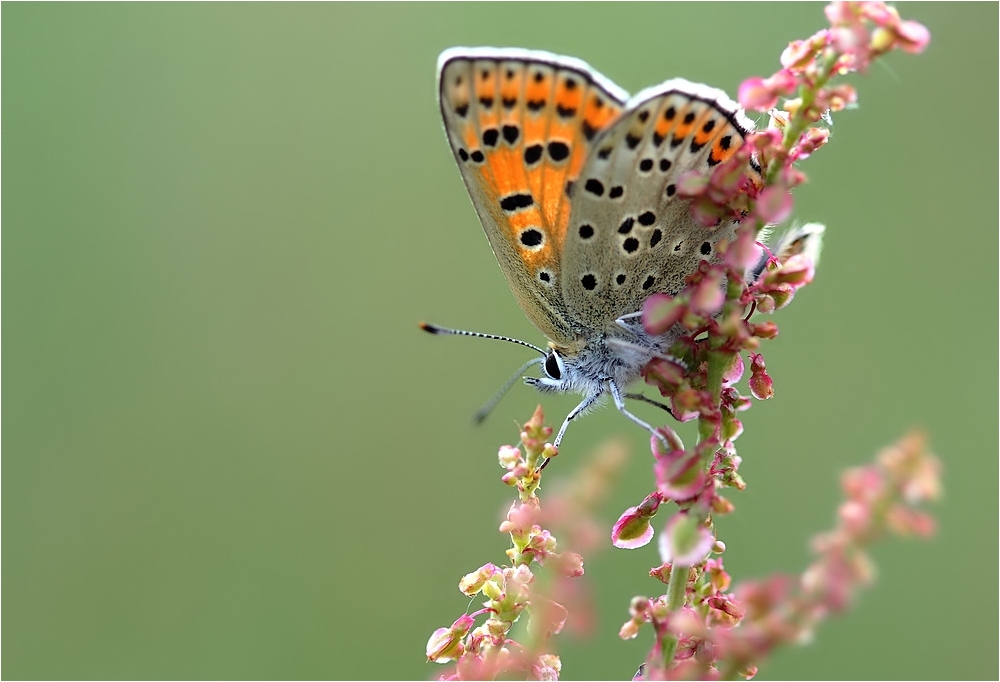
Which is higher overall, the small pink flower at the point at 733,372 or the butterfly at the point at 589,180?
the butterfly at the point at 589,180

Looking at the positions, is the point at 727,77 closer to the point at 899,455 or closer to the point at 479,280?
the point at 479,280

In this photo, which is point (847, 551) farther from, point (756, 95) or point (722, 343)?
point (756, 95)

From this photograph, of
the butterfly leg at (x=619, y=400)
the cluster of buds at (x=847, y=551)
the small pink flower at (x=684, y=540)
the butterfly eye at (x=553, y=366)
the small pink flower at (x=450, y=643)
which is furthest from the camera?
the butterfly eye at (x=553, y=366)

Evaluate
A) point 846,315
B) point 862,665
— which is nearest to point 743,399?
point 862,665

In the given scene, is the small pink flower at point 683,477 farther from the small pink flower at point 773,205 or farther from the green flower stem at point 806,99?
the green flower stem at point 806,99

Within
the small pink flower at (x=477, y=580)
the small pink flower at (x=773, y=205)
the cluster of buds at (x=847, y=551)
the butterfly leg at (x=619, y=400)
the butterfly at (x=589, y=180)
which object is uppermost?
the butterfly at (x=589, y=180)

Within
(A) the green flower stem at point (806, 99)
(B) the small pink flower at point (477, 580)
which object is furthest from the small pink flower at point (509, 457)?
(A) the green flower stem at point (806, 99)

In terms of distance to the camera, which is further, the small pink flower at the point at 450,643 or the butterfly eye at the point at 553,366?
the butterfly eye at the point at 553,366

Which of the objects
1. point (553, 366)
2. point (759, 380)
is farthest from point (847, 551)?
point (553, 366)
